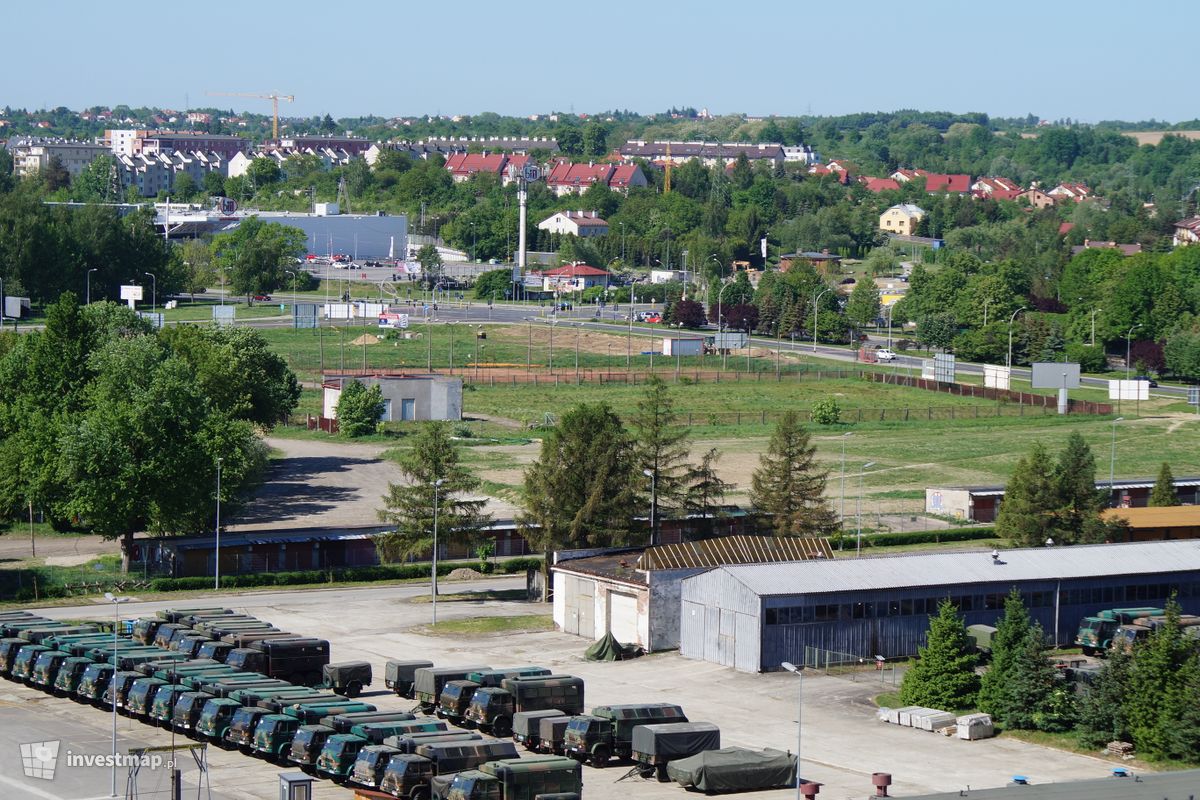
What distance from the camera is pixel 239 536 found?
225ft

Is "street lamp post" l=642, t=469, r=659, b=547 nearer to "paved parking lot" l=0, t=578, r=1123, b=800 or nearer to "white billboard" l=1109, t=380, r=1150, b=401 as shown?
"paved parking lot" l=0, t=578, r=1123, b=800

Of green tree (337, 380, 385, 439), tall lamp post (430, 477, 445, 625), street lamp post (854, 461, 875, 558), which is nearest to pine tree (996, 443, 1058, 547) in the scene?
street lamp post (854, 461, 875, 558)

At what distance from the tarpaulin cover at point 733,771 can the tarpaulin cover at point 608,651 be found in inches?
517

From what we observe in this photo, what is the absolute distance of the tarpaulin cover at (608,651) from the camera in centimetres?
5312

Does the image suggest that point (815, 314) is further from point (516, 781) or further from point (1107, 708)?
point (516, 781)

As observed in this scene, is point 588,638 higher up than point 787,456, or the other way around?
point 787,456

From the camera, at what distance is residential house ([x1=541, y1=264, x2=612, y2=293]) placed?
192250mm

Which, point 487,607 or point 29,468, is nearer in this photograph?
point 487,607

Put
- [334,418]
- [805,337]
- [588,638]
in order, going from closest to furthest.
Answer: [588,638] < [334,418] < [805,337]

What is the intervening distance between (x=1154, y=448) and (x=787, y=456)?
42.7 m

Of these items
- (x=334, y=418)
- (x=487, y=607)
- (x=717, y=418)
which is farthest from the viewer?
(x=717, y=418)

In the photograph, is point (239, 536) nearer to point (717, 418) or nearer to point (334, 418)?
point (334, 418)

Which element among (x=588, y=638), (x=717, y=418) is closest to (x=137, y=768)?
(x=588, y=638)

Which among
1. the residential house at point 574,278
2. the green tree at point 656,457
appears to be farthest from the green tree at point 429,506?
the residential house at point 574,278
